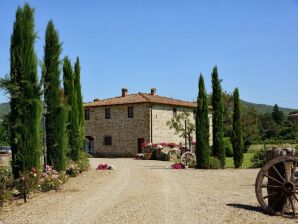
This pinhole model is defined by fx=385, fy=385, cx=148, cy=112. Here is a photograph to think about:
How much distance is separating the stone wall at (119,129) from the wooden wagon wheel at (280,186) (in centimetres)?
2695

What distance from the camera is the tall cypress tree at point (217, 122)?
22266 millimetres

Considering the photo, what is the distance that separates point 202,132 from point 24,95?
12.4 m

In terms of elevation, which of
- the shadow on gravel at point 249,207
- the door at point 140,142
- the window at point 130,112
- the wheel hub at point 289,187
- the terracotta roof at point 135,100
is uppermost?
the terracotta roof at point 135,100

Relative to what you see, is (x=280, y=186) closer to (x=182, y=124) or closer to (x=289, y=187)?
(x=289, y=187)

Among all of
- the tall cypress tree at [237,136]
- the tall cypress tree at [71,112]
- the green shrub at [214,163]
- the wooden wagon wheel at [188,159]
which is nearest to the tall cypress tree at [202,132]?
the green shrub at [214,163]

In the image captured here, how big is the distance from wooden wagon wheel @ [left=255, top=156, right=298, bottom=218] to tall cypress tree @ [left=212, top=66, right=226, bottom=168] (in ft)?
44.7

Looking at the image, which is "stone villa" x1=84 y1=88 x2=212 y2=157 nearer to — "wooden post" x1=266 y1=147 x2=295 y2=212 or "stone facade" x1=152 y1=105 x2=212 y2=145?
"stone facade" x1=152 y1=105 x2=212 y2=145

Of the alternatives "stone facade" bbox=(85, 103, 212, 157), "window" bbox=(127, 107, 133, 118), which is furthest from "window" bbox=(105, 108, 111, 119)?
"window" bbox=(127, 107, 133, 118)

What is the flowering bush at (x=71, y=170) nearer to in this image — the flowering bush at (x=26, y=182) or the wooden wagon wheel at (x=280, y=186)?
the flowering bush at (x=26, y=182)

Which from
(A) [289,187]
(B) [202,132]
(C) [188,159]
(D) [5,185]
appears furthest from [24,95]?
(C) [188,159]

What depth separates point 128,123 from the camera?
3684 cm

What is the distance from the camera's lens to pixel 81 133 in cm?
2055

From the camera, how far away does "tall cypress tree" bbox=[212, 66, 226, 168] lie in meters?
22.3

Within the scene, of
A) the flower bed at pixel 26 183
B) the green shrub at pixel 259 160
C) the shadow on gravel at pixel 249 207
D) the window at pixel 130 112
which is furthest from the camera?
the window at pixel 130 112
